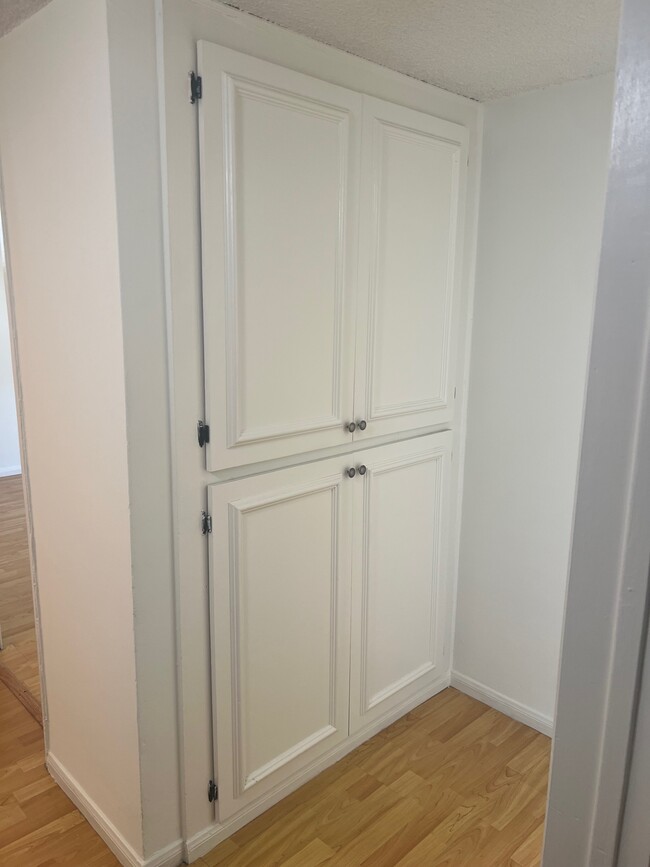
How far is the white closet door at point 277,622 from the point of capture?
5.88 ft

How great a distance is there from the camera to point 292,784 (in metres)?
2.09

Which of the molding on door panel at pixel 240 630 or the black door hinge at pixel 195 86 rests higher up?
the black door hinge at pixel 195 86

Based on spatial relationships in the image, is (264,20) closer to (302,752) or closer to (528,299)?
(528,299)

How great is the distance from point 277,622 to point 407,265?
1152 mm

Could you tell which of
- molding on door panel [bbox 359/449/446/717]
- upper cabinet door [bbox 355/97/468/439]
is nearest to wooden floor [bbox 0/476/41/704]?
molding on door panel [bbox 359/449/446/717]

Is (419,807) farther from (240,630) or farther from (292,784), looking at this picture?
(240,630)

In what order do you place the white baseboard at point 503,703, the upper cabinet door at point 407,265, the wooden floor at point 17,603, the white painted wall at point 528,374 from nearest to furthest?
the upper cabinet door at point 407,265, the white painted wall at point 528,374, the white baseboard at point 503,703, the wooden floor at point 17,603

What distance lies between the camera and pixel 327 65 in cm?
177

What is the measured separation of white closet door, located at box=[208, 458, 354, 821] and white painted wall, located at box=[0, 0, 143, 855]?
259 mm

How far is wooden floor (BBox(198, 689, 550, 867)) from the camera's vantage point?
1870 mm

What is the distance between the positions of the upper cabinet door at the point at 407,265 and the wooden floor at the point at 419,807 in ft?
3.61

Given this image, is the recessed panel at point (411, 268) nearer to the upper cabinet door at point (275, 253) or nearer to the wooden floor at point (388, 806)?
the upper cabinet door at point (275, 253)

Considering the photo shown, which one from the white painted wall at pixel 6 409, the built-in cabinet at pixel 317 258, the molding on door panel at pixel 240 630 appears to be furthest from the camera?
the white painted wall at pixel 6 409

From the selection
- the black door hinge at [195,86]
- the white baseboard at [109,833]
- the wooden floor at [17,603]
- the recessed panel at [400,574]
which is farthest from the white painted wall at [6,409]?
the black door hinge at [195,86]
